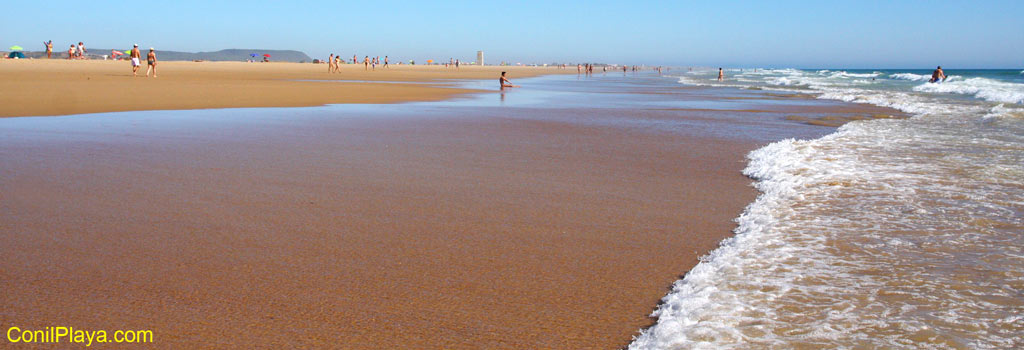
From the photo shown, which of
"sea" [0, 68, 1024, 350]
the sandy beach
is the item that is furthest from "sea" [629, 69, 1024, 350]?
the sandy beach

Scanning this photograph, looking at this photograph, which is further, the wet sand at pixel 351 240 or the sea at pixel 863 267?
the wet sand at pixel 351 240

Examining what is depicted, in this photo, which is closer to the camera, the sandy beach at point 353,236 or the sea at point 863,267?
the sea at point 863,267

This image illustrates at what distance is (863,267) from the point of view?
11.1 feet

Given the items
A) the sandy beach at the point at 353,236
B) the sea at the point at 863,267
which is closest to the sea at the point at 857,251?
the sea at the point at 863,267

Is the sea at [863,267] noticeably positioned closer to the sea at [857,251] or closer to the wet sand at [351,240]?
the sea at [857,251]

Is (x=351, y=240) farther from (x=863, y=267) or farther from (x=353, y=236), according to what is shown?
(x=863, y=267)

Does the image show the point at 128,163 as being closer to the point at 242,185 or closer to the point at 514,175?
the point at 242,185

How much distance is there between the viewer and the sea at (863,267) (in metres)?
2.60

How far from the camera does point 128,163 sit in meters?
6.20

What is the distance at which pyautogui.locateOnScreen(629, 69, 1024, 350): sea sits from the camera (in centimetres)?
260

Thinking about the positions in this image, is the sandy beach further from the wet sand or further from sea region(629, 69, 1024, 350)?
sea region(629, 69, 1024, 350)

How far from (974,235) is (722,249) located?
1599 millimetres

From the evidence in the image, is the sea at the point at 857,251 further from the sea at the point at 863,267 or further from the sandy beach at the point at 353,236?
the sandy beach at the point at 353,236

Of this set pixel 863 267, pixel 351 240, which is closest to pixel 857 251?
pixel 863 267
